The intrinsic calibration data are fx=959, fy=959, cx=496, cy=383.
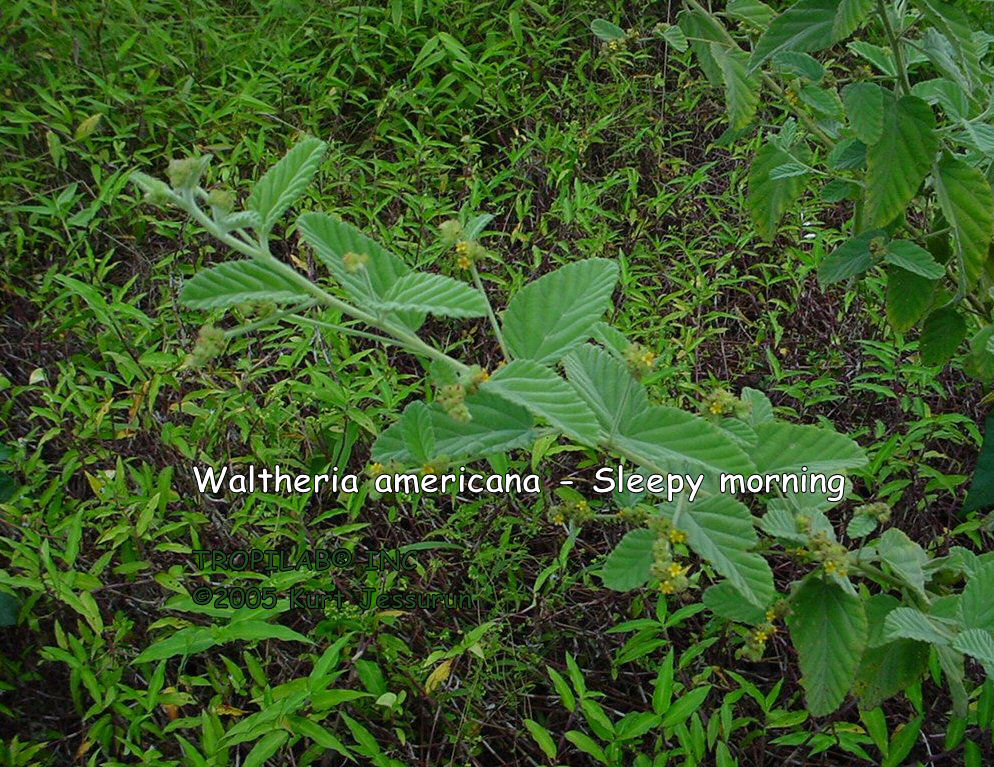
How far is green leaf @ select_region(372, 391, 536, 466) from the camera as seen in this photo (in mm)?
1038

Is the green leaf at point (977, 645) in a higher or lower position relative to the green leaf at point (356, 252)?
lower

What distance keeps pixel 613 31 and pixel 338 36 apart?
1643 millimetres

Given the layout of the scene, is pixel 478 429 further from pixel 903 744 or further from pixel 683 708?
pixel 903 744

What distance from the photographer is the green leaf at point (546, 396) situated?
3.00 ft

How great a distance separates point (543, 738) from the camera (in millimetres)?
1566

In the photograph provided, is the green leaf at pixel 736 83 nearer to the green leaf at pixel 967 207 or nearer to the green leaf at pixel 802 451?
the green leaf at pixel 967 207

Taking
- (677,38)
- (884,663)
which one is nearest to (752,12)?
(677,38)

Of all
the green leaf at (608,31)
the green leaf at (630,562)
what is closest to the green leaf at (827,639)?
the green leaf at (630,562)

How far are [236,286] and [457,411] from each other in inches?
10.2

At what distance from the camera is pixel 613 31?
1706 mm

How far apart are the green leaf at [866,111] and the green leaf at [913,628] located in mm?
649

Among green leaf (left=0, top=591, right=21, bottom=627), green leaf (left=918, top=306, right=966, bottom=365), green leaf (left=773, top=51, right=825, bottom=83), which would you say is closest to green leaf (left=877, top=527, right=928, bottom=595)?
green leaf (left=918, top=306, right=966, bottom=365)

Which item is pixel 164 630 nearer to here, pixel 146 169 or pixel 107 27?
pixel 146 169

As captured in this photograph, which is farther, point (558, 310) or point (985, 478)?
point (985, 478)
